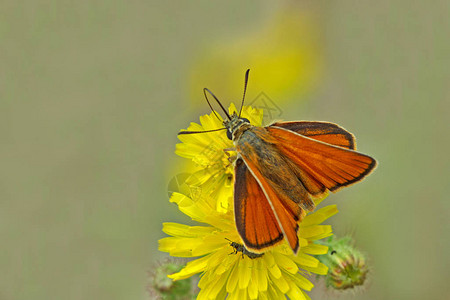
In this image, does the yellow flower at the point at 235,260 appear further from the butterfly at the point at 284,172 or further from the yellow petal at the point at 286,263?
the butterfly at the point at 284,172

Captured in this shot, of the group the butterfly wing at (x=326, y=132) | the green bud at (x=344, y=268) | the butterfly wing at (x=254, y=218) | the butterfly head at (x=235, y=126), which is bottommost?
the green bud at (x=344, y=268)

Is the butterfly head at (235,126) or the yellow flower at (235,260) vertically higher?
the butterfly head at (235,126)

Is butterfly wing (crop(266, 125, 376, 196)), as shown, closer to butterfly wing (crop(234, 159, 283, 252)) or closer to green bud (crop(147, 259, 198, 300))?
butterfly wing (crop(234, 159, 283, 252))

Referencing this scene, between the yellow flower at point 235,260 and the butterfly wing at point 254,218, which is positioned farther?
the yellow flower at point 235,260

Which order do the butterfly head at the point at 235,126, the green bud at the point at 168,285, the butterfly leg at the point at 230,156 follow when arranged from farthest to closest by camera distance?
the green bud at the point at 168,285 → the butterfly leg at the point at 230,156 → the butterfly head at the point at 235,126

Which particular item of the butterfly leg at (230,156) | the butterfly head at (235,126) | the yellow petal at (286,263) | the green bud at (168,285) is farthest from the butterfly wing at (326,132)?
the green bud at (168,285)

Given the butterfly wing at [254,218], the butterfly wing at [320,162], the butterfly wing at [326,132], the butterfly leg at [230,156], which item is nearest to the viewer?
the butterfly wing at [254,218]

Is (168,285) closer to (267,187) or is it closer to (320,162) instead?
(267,187)

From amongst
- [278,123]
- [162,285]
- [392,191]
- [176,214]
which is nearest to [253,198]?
[278,123]

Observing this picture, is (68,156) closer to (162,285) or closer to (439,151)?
(162,285)
